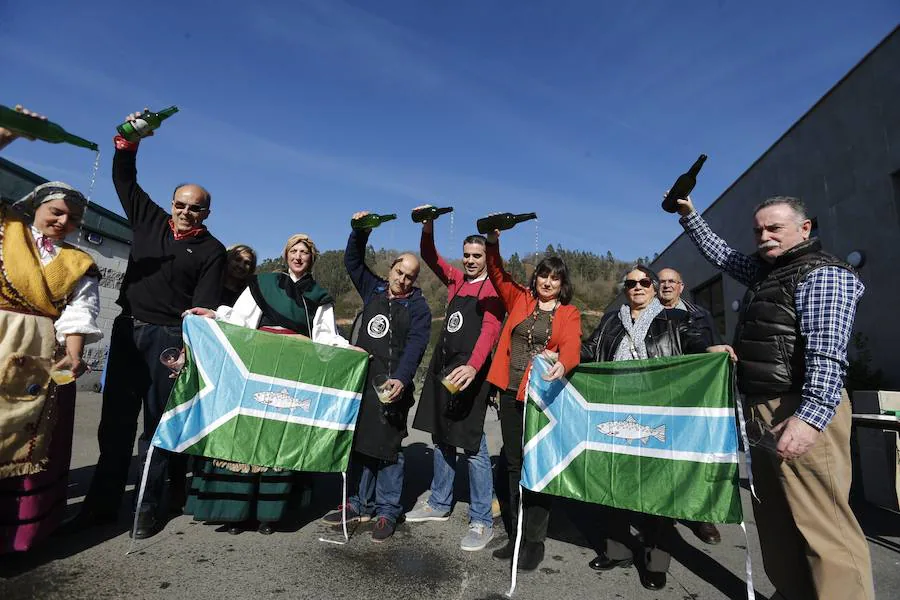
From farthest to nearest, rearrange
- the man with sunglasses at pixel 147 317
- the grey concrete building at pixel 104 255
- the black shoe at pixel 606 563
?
the grey concrete building at pixel 104 255, the man with sunglasses at pixel 147 317, the black shoe at pixel 606 563

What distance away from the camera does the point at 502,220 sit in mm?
3355

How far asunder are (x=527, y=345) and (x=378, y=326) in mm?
1225

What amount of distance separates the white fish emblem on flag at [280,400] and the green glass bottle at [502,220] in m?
1.80

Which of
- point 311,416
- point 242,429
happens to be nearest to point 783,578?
point 311,416

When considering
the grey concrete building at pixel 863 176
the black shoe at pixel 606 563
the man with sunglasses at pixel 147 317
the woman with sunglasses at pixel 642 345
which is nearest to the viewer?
the woman with sunglasses at pixel 642 345

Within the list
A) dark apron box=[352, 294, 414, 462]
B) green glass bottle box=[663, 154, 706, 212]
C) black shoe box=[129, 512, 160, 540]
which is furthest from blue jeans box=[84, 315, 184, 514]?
green glass bottle box=[663, 154, 706, 212]

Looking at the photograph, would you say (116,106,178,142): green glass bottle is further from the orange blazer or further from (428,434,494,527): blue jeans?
(428,434,494,527): blue jeans

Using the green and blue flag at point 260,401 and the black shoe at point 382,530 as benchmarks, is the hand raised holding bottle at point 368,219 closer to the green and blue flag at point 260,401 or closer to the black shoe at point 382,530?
the green and blue flag at point 260,401

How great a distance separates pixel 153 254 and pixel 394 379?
194 cm

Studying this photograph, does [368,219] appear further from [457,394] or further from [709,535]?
[709,535]

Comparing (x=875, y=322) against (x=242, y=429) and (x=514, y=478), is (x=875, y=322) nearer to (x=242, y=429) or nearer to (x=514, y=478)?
(x=514, y=478)

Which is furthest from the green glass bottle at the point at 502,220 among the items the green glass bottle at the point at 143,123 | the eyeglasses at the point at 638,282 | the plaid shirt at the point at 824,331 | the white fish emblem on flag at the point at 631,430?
the green glass bottle at the point at 143,123

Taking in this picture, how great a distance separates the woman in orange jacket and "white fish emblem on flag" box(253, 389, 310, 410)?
1.36m

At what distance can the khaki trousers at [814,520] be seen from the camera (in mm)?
Answer: 2100
